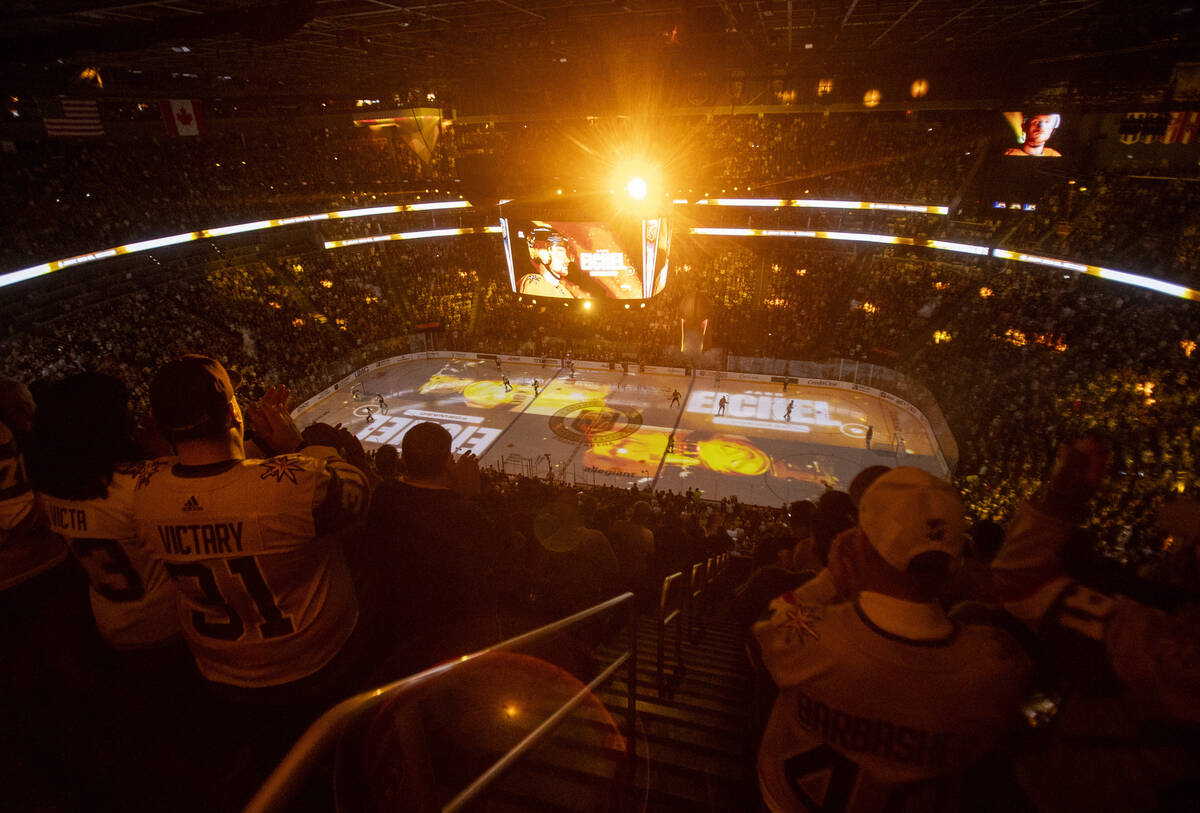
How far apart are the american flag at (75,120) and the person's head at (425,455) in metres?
20.6

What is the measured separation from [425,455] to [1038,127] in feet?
78.1

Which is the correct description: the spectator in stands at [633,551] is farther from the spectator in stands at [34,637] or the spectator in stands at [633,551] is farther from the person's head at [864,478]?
the spectator in stands at [34,637]

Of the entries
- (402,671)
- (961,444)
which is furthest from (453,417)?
(402,671)

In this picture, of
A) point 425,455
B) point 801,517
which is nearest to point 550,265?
point 801,517

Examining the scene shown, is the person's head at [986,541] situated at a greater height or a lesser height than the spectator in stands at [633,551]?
greater

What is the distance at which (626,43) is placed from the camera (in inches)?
527

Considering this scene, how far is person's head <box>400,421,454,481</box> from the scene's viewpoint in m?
2.86

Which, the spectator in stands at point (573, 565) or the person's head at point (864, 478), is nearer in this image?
the person's head at point (864, 478)

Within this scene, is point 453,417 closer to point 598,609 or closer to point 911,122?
point 598,609

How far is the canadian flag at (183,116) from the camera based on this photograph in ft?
58.7

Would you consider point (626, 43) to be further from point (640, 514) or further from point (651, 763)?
point (651, 763)

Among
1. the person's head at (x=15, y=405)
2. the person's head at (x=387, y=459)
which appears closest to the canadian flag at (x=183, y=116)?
the person's head at (x=387, y=459)

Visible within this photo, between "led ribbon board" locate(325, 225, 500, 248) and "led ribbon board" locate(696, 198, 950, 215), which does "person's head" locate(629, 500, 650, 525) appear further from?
"led ribbon board" locate(325, 225, 500, 248)

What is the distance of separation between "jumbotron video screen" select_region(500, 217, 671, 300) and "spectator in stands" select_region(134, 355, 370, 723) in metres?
14.6
